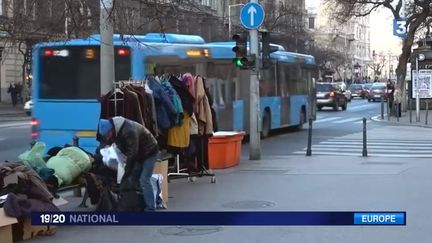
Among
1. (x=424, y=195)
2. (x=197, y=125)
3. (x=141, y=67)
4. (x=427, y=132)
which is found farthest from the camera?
(x=427, y=132)

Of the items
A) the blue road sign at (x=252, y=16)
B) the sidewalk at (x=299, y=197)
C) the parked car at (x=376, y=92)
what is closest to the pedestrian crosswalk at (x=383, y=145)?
the sidewalk at (x=299, y=197)

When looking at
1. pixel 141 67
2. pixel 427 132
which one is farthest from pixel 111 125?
pixel 427 132

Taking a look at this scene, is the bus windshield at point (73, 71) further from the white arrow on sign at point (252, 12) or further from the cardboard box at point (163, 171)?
the cardboard box at point (163, 171)

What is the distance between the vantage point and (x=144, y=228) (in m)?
8.05

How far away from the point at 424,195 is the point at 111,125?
510 cm

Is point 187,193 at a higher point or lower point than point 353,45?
lower

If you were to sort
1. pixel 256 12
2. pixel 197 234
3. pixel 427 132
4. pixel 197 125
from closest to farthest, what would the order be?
1. pixel 197 234
2. pixel 197 125
3. pixel 256 12
4. pixel 427 132

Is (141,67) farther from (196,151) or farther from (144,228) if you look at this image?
(144,228)

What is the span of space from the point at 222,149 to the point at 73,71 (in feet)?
12.5

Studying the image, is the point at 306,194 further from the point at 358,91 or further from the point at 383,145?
the point at 358,91

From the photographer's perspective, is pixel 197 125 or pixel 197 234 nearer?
pixel 197 234

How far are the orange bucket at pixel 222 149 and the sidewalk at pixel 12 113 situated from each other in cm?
2487

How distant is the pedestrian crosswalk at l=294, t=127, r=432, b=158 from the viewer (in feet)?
58.4

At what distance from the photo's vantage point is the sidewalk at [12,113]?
37903mm
